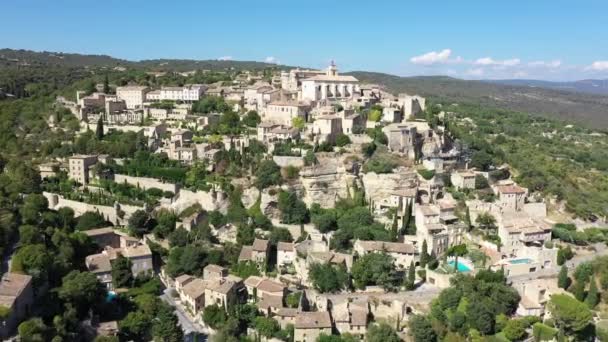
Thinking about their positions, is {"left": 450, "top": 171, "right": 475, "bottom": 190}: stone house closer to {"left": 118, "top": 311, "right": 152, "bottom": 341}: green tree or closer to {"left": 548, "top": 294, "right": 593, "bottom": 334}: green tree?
{"left": 548, "top": 294, "right": 593, "bottom": 334}: green tree

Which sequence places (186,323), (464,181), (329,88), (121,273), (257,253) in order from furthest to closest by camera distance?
(329,88)
(464,181)
(257,253)
(121,273)
(186,323)

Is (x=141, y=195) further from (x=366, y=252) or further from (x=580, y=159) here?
(x=580, y=159)

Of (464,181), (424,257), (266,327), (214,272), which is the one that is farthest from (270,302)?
(464,181)

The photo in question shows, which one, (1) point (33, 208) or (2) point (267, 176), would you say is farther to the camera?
(2) point (267, 176)

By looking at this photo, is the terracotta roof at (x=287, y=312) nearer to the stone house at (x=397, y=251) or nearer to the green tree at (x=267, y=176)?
the stone house at (x=397, y=251)

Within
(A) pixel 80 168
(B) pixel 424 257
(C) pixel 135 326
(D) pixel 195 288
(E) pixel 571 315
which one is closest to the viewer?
(E) pixel 571 315

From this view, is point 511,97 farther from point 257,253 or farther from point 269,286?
point 269,286

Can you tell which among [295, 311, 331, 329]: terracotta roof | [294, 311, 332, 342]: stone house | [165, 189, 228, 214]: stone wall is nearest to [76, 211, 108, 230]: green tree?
[165, 189, 228, 214]: stone wall

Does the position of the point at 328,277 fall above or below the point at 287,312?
above
